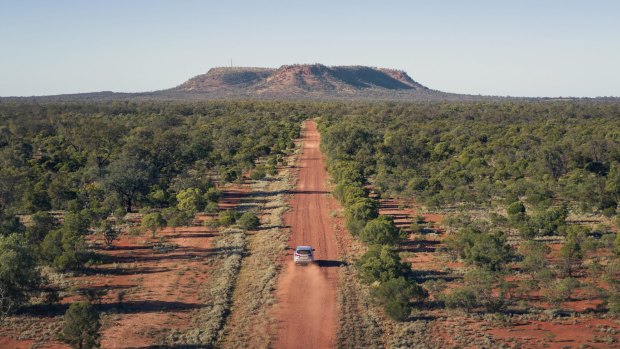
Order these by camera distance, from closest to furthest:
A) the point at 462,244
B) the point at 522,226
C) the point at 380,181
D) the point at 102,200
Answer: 1. the point at 462,244
2. the point at 522,226
3. the point at 102,200
4. the point at 380,181

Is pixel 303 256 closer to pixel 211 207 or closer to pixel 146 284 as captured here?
pixel 146 284

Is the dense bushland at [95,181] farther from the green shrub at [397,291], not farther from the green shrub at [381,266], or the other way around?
the green shrub at [397,291]

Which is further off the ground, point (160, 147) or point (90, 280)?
point (160, 147)

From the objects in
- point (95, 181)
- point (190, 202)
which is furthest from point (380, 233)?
point (95, 181)

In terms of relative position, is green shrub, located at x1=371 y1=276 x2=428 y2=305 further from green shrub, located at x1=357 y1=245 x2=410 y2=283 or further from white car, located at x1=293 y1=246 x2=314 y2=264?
white car, located at x1=293 y1=246 x2=314 y2=264

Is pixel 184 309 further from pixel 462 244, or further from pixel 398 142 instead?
pixel 398 142

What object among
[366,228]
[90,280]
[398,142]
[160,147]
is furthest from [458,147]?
[90,280]

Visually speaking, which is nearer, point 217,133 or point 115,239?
point 115,239
